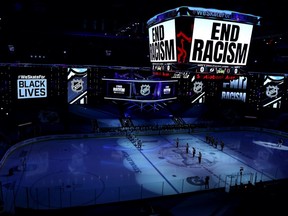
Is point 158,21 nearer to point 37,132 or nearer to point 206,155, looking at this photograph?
point 206,155

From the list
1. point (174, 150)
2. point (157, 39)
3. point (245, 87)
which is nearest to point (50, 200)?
point (157, 39)

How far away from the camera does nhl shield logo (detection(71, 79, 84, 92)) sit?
24516 millimetres

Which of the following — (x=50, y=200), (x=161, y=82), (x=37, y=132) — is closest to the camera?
(x=50, y=200)

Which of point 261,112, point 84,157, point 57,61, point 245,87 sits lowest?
point 84,157

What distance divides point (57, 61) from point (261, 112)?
24840 mm

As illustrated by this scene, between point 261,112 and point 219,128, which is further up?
point 261,112

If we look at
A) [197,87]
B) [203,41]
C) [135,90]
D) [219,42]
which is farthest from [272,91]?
[203,41]

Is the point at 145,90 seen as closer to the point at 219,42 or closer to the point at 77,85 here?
the point at 77,85

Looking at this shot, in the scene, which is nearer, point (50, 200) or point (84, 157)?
point (50, 200)

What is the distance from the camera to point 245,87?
1160 inches

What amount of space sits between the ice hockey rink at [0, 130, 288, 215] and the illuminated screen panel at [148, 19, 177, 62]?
6.34 meters

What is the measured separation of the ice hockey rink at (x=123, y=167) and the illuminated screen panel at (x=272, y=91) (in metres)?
4.83

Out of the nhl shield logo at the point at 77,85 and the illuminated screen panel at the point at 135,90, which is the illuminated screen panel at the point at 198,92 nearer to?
the illuminated screen panel at the point at 135,90

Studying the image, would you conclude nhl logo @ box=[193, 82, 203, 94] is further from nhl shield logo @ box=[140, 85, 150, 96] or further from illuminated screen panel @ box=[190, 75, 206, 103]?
nhl shield logo @ box=[140, 85, 150, 96]
